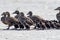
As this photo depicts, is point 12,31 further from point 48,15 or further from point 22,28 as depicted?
point 48,15

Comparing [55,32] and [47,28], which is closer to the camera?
[55,32]

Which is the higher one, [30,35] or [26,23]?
[26,23]

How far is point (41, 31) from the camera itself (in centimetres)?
1403

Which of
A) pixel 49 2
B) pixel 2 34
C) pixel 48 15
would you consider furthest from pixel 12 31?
pixel 49 2

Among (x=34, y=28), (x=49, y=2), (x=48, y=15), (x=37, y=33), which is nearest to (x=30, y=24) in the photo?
(x=34, y=28)

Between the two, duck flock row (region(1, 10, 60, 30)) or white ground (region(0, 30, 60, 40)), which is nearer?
white ground (region(0, 30, 60, 40))

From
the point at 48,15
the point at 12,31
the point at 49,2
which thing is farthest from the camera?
the point at 49,2

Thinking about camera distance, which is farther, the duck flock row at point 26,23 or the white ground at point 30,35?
the duck flock row at point 26,23

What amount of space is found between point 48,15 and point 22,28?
4013mm

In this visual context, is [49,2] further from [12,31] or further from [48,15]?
[12,31]

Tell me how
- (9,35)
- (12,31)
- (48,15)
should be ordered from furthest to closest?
(48,15) < (12,31) < (9,35)

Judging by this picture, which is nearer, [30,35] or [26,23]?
[30,35]

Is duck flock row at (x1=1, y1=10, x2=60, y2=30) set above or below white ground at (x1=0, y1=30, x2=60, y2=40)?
above

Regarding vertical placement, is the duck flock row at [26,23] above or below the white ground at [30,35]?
above
